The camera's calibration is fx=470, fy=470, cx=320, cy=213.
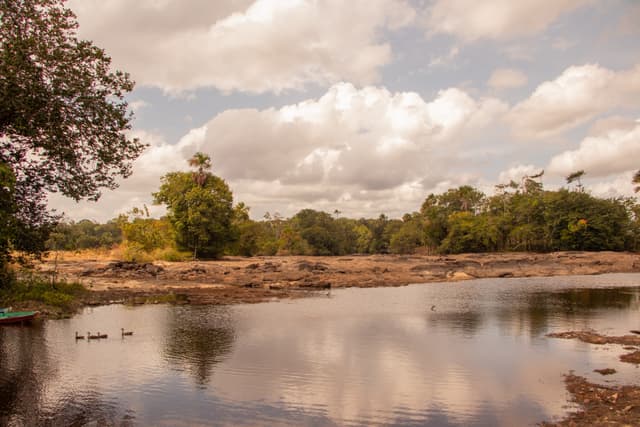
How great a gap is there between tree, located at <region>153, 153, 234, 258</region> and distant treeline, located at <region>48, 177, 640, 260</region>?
53.2 inches

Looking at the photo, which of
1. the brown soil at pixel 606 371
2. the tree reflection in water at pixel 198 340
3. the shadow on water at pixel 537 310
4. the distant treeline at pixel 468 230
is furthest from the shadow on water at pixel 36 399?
the distant treeline at pixel 468 230

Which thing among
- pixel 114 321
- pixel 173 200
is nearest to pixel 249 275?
pixel 173 200

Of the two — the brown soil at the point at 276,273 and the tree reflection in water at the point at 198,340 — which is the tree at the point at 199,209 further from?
the tree reflection in water at the point at 198,340

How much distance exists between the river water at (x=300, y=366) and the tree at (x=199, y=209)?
3034cm

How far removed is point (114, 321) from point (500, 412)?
71.2 feet

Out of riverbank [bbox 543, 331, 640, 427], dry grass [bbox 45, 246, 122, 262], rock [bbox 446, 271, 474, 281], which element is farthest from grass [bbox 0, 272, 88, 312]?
rock [bbox 446, 271, 474, 281]

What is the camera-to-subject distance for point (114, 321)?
26938 millimetres

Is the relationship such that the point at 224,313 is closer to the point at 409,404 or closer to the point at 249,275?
the point at 409,404

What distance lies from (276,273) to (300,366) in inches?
1519

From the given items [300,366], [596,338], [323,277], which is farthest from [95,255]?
[596,338]

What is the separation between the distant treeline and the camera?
66.9 meters

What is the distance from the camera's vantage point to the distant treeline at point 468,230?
219ft

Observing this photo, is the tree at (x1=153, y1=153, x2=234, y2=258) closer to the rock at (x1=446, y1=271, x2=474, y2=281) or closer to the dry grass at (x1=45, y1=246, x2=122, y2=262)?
the dry grass at (x1=45, y1=246, x2=122, y2=262)

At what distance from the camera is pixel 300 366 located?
1836 centimetres
